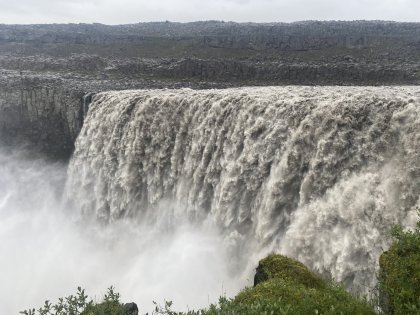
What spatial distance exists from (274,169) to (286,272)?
265 inches

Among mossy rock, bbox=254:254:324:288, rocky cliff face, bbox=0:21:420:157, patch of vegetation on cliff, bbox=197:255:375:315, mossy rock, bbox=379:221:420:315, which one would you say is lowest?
rocky cliff face, bbox=0:21:420:157

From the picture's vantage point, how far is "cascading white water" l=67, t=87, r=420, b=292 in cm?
1457

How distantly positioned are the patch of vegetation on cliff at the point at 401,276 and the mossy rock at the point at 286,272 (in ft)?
8.87

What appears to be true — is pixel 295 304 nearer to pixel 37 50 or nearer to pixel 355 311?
pixel 355 311

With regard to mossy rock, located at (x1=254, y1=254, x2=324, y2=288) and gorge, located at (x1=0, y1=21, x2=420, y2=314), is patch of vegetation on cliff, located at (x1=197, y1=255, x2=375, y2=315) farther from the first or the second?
gorge, located at (x1=0, y1=21, x2=420, y2=314)

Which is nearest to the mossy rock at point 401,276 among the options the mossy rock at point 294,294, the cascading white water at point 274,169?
the mossy rock at point 294,294

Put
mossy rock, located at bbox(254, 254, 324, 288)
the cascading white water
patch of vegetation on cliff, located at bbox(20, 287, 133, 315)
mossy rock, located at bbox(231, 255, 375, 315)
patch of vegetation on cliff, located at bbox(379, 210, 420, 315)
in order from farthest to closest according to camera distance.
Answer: the cascading white water < mossy rock, located at bbox(254, 254, 324, 288) < patch of vegetation on cliff, located at bbox(20, 287, 133, 315) < mossy rock, located at bbox(231, 255, 375, 315) < patch of vegetation on cliff, located at bbox(379, 210, 420, 315)

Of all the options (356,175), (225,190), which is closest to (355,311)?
(356,175)

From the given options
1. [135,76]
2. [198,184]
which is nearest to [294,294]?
[198,184]

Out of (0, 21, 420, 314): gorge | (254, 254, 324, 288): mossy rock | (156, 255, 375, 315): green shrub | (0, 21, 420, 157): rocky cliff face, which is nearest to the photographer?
(156, 255, 375, 315): green shrub

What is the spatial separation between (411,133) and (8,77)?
1664 inches

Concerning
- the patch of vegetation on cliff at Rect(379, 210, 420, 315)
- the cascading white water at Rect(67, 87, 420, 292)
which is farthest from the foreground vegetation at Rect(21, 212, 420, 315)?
the cascading white water at Rect(67, 87, 420, 292)

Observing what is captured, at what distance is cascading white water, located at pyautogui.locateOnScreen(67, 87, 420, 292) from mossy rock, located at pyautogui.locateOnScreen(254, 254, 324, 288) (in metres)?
1.80

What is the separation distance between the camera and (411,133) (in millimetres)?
14484
